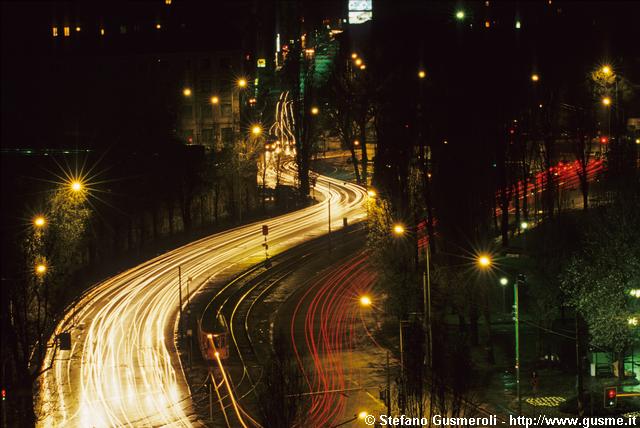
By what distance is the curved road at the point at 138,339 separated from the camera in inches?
1326

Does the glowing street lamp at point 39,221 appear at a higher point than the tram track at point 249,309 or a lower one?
higher

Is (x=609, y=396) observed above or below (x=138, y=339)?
below

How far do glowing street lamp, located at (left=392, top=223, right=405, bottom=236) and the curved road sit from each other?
36.5 ft

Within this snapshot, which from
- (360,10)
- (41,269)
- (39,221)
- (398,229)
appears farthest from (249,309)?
(360,10)

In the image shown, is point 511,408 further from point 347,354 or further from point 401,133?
point 401,133

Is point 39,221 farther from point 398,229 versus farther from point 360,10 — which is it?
point 360,10

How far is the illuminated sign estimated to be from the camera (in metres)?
134

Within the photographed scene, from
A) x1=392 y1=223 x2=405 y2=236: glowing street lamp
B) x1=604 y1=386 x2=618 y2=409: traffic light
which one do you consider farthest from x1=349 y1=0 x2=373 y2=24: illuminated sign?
x1=604 y1=386 x2=618 y2=409: traffic light

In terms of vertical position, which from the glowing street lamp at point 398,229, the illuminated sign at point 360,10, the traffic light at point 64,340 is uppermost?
the illuminated sign at point 360,10

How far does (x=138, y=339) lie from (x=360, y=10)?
330ft

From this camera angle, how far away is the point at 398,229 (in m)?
40.4

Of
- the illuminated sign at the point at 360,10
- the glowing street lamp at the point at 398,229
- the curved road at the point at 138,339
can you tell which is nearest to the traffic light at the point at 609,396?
the glowing street lamp at the point at 398,229

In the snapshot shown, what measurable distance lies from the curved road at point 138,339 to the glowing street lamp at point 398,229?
11125 mm

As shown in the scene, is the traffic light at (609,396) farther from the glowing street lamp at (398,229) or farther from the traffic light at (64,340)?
the traffic light at (64,340)
